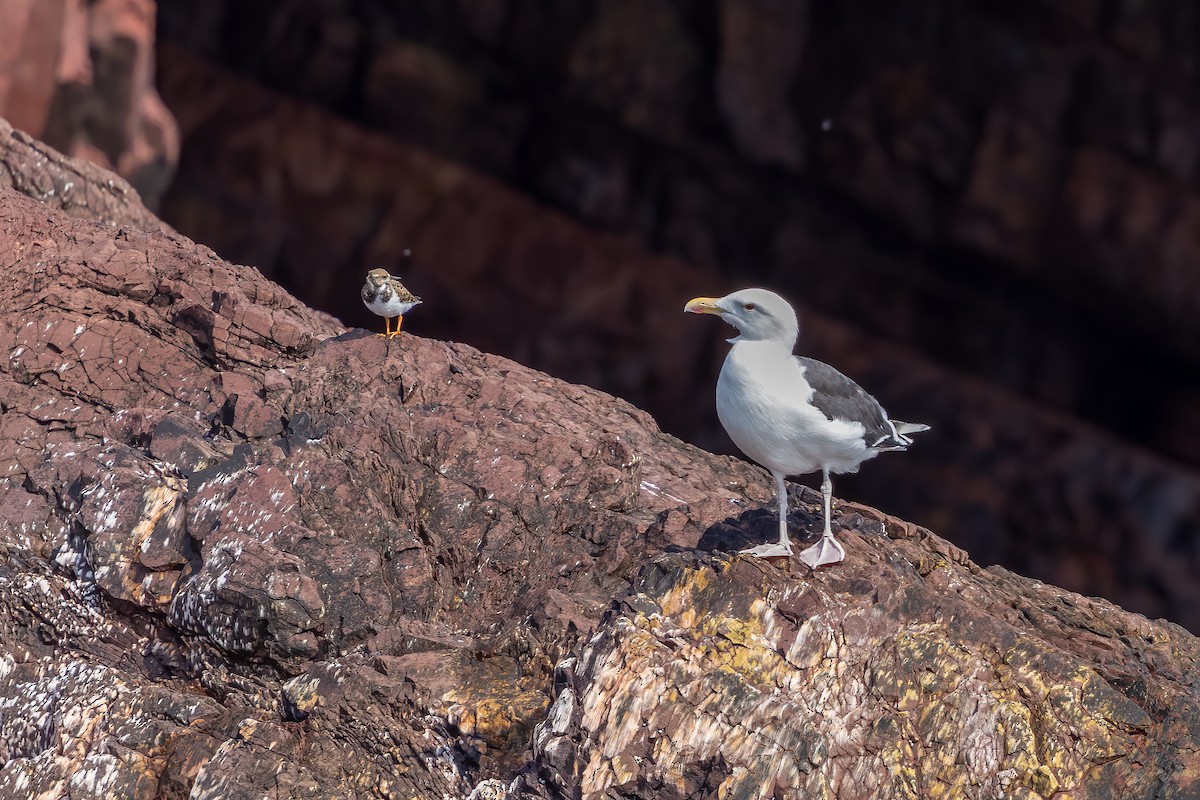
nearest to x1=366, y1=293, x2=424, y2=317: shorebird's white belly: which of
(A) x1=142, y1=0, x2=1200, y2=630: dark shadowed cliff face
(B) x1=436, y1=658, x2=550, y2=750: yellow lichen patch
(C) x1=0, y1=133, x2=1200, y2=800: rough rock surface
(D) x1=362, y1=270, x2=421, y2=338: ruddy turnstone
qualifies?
(D) x1=362, y1=270, x2=421, y2=338: ruddy turnstone

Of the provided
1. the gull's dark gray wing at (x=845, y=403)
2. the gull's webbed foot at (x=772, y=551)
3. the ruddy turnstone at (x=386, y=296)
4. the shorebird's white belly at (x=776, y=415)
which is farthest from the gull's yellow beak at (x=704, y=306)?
the ruddy turnstone at (x=386, y=296)

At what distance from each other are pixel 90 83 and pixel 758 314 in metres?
11.7

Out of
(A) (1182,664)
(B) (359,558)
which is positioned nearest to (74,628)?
(B) (359,558)

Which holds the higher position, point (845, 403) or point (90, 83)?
point (845, 403)

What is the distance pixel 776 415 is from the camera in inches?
235

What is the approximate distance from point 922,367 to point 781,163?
156 inches

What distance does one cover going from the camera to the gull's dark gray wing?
19.9ft

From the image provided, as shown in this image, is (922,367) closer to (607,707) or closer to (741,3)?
(741,3)

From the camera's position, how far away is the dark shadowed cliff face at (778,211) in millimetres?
18438

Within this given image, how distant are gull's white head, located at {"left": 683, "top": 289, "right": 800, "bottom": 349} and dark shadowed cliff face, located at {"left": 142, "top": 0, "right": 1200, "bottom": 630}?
44.2 ft

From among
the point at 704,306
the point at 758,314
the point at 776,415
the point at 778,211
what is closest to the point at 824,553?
the point at 776,415

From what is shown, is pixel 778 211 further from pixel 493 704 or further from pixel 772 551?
pixel 493 704

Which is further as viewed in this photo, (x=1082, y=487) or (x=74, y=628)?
(x=1082, y=487)

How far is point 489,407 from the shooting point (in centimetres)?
762
